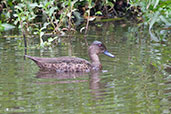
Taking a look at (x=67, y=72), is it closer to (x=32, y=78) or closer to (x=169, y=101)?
(x=32, y=78)

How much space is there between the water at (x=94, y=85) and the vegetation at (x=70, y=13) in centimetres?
154

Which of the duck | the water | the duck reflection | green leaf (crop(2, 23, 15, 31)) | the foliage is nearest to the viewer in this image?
the water

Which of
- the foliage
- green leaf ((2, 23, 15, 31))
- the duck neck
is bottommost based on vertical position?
the duck neck

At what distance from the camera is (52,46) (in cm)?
1198

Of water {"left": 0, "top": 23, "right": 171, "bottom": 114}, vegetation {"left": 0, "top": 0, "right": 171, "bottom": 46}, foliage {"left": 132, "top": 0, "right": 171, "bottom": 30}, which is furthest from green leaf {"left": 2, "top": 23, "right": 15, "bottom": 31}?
foliage {"left": 132, "top": 0, "right": 171, "bottom": 30}

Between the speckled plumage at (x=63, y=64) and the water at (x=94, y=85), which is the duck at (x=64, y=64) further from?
the water at (x=94, y=85)

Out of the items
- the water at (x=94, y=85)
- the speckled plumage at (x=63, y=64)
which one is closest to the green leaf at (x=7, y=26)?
the water at (x=94, y=85)

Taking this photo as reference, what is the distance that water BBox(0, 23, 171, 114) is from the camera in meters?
6.16

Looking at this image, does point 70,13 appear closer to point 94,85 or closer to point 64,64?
point 64,64

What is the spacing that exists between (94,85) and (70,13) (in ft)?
19.2

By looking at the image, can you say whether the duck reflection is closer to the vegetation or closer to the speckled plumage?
the speckled plumage

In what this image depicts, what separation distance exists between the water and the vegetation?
5.05 feet

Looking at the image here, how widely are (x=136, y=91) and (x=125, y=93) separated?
23 centimetres

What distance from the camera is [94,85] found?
24.5 feet
